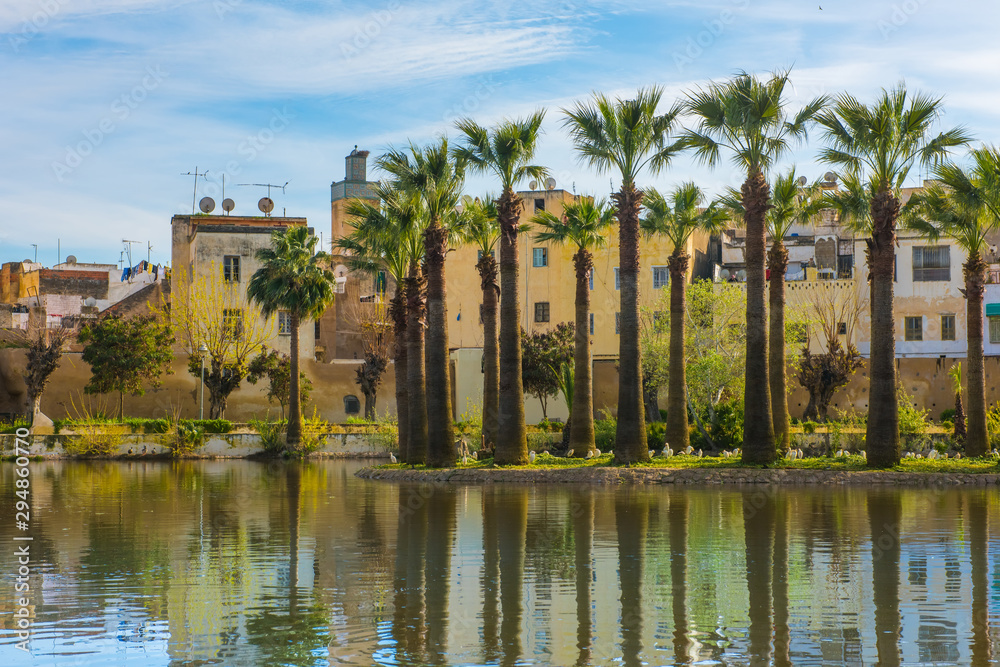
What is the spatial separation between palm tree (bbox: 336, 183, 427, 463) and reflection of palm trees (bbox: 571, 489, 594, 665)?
1067 centimetres

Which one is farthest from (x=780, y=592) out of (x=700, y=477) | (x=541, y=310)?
(x=541, y=310)

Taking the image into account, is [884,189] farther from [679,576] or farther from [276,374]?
[276,374]

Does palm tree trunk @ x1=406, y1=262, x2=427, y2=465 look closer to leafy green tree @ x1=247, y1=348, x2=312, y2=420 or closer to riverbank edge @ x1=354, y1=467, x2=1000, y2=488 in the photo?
riverbank edge @ x1=354, y1=467, x2=1000, y2=488

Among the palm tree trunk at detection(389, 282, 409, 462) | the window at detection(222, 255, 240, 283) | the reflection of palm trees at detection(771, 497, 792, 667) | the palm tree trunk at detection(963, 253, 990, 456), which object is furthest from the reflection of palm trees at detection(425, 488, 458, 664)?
the window at detection(222, 255, 240, 283)

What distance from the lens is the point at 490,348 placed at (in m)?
32.4

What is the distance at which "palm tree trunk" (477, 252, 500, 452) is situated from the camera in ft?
106

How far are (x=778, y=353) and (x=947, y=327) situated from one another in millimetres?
22902

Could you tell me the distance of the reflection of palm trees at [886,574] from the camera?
30.7ft

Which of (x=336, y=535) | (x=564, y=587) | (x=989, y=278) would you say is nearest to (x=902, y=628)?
(x=564, y=587)

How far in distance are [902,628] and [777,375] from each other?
79.5 ft

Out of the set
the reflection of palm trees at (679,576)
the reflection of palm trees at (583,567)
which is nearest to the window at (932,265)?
the reflection of palm trees at (583,567)

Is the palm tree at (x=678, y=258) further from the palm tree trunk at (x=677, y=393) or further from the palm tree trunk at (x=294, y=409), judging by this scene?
the palm tree trunk at (x=294, y=409)

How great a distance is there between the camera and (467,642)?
960 cm

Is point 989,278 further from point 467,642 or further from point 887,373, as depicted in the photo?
point 467,642
